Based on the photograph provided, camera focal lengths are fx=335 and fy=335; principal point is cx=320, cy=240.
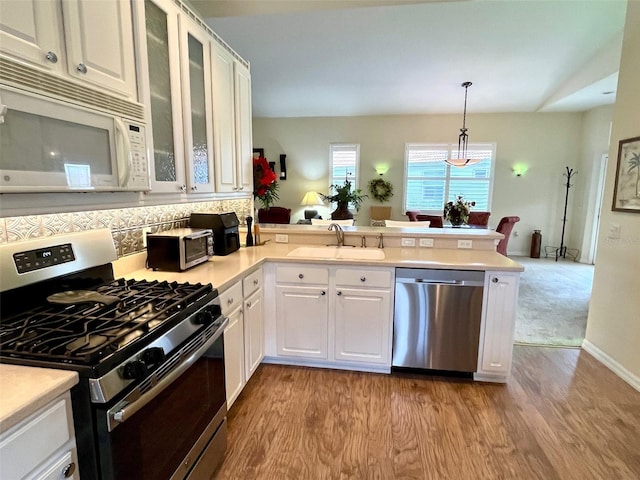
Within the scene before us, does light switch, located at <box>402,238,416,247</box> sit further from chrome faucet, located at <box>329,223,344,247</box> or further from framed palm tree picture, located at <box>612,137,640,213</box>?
framed palm tree picture, located at <box>612,137,640,213</box>

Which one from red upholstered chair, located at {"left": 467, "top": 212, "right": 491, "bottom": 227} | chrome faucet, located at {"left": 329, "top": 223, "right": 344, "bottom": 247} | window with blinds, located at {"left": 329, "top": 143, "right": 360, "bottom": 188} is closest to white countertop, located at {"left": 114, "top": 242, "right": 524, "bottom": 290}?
chrome faucet, located at {"left": 329, "top": 223, "right": 344, "bottom": 247}

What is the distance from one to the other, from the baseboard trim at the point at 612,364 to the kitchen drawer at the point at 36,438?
10.9 ft

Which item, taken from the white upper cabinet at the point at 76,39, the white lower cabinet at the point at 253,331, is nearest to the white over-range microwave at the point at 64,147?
the white upper cabinet at the point at 76,39

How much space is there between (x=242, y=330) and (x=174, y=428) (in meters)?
0.86

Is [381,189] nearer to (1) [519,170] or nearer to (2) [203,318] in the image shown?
(1) [519,170]

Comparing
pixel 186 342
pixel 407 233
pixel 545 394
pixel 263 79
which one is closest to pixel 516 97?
pixel 263 79

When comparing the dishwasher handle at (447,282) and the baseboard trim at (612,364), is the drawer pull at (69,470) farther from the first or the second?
the baseboard trim at (612,364)

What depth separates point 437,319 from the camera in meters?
2.37

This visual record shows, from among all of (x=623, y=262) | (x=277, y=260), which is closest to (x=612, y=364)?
(x=623, y=262)

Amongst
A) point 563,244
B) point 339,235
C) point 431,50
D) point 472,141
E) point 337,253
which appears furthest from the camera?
point 472,141

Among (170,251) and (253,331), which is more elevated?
(170,251)

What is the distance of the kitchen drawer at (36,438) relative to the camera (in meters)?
0.76

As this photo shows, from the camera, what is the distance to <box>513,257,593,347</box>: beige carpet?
320 centimetres

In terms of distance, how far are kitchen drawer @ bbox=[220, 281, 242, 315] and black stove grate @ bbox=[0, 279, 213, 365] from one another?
0.93ft
